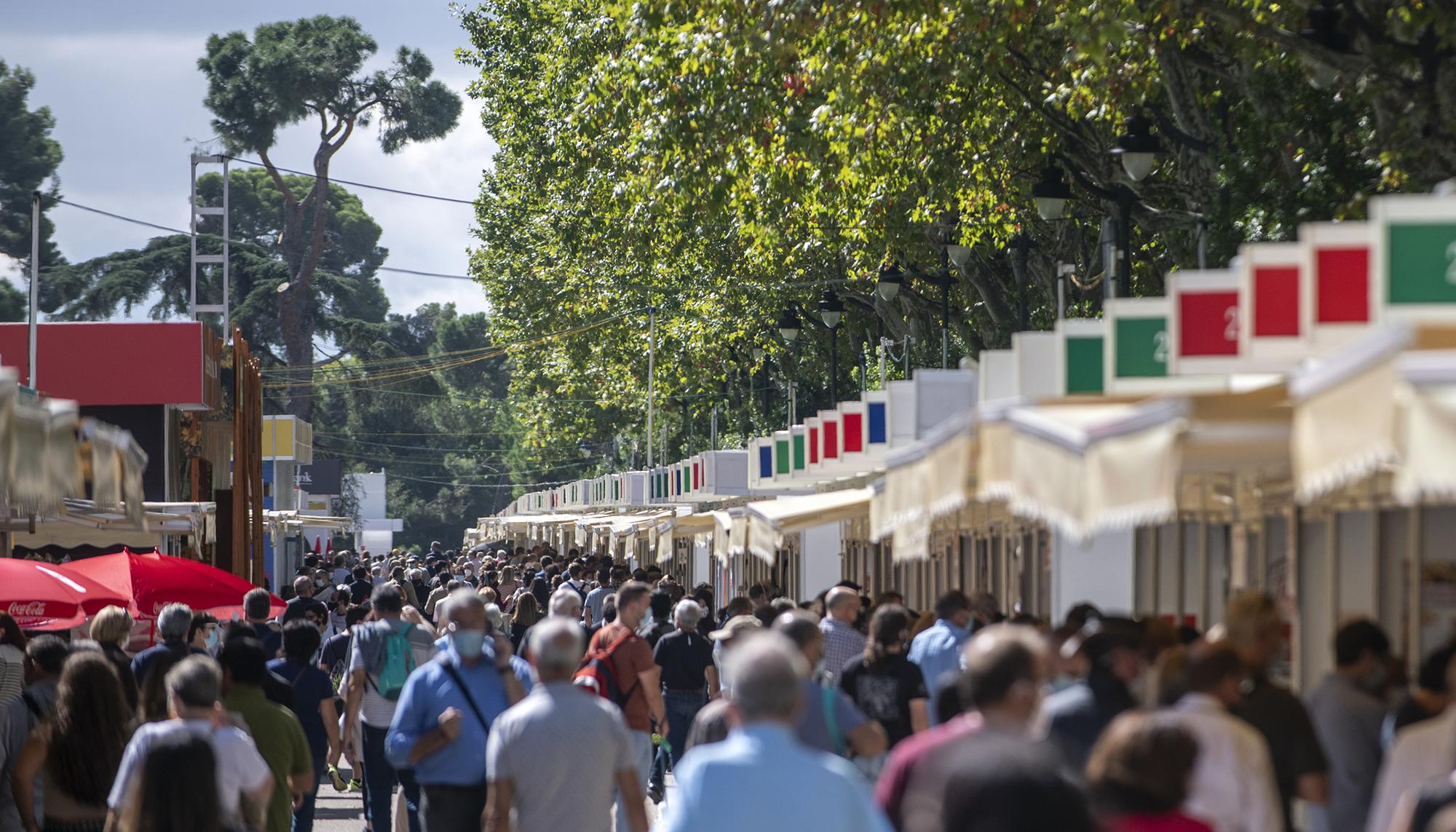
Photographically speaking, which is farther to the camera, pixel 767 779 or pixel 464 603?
pixel 464 603

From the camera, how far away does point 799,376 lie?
41.2 m

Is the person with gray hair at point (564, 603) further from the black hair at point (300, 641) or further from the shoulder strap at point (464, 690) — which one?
the shoulder strap at point (464, 690)

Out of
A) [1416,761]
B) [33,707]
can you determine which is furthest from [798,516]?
[1416,761]

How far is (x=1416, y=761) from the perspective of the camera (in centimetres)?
633

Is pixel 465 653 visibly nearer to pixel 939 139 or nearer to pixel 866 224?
pixel 939 139

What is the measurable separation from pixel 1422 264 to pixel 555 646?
342 centimetres

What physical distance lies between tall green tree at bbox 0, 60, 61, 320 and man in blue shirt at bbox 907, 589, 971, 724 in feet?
214

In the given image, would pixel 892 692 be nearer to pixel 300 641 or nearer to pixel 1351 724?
pixel 1351 724

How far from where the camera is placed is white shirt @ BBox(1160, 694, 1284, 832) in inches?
243

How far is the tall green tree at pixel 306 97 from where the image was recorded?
8075 centimetres

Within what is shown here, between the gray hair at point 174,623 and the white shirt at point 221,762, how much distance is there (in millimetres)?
3544

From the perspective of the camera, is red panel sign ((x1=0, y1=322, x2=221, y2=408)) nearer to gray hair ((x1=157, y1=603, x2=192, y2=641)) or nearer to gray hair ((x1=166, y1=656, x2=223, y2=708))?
gray hair ((x1=157, y1=603, x2=192, y2=641))

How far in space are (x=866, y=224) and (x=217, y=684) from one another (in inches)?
648

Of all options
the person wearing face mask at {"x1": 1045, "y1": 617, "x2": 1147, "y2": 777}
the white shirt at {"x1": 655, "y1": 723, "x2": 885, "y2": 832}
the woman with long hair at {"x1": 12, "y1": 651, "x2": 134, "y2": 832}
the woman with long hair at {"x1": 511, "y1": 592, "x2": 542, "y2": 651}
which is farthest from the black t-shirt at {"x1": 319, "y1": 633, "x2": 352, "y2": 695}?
the white shirt at {"x1": 655, "y1": 723, "x2": 885, "y2": 832}
